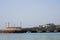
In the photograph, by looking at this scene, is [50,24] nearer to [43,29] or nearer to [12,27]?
[43,29]

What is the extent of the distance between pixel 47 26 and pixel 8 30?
41.5ft

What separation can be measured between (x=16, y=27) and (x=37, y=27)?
6635 millimetres

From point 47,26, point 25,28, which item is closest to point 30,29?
point 25,28

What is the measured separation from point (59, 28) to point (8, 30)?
16.4 m

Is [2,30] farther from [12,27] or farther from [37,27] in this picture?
[37,27]

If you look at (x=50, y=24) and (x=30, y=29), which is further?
(x=50, y=24)

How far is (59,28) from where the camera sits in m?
68.9

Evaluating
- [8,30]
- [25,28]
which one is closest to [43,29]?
[25,28]

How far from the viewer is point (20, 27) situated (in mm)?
69125

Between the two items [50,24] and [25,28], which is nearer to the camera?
[25,28]

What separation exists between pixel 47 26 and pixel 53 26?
1.91 metres

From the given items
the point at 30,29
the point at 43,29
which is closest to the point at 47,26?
the point at 43,29

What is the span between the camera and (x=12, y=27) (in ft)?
226

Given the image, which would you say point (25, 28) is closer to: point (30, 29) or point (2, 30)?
point (30, 29)
